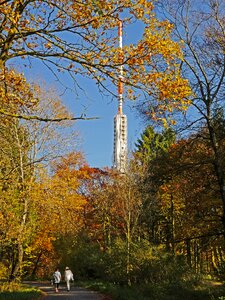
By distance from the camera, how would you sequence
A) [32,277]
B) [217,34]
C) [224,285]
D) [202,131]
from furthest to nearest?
[32,277] → [224,285] → [202,131] → [217,34]

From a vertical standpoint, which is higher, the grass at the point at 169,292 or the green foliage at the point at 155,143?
the green foliage at the point at 155,143

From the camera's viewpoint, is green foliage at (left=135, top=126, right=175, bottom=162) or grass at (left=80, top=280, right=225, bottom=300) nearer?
green foliage at (left=135, top=126, right=175, bottom=162)

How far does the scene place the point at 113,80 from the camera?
680 cm

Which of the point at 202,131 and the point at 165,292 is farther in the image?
the point at 165,292

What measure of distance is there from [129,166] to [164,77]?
774 inches

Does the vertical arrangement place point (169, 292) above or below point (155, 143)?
below

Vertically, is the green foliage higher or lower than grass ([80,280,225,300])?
higher

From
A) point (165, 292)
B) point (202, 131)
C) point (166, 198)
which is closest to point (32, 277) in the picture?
point (166, 198)

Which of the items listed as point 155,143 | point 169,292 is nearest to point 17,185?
point 169,292

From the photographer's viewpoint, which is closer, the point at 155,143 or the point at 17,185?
the point at 17,185

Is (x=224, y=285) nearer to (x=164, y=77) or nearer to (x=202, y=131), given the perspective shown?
(x=202, y=131)

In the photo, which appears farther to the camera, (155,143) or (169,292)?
(155,143)

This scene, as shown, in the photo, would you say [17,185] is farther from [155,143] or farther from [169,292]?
[155,143]

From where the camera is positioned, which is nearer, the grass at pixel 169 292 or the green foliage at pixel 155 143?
the green foliage at pixel 155 143
